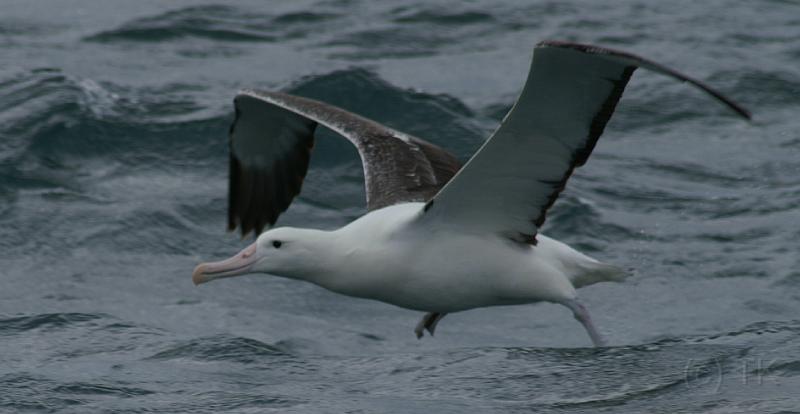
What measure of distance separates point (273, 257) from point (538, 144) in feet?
6.05

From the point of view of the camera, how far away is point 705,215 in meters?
13.4

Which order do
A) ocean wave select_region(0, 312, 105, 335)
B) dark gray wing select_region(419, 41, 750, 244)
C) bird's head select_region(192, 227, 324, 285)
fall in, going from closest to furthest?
dark gray wing select_region(419, 41, 750, 244)
bird's head select_region(192, 227, 324, 285)
ocean wave select_region(0, 312, 105, 335)

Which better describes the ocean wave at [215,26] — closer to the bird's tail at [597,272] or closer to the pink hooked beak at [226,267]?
the pink hooked beak at [226,267]

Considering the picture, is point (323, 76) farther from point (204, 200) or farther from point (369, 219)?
point (369, 219)

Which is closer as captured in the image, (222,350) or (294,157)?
(222,350)

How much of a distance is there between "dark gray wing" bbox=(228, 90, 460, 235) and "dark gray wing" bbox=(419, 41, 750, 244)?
0.98 meters

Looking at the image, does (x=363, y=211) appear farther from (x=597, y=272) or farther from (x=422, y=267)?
(x=422, y=267)

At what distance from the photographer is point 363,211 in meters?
13.4

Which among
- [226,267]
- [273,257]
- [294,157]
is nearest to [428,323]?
[273,257]

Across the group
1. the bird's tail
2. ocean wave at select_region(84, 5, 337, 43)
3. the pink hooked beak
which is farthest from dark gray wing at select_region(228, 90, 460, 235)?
ocean wave at select_region(84, 5, 337, 43)

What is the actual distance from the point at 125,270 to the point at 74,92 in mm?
3676

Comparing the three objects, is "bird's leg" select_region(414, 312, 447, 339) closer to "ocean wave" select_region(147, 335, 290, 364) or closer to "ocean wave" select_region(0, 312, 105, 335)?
"ocean wave" select_region(147, 335, 290, 364)

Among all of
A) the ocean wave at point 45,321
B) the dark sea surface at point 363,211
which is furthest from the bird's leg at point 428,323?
the ocean wave at point 45,321

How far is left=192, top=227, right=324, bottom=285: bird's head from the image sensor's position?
939 cm
